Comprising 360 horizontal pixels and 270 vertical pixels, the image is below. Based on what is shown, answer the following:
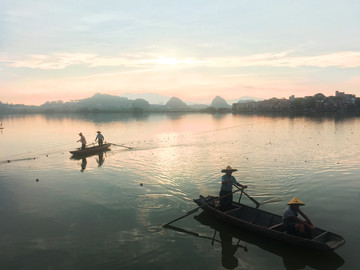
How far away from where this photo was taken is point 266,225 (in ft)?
45.1

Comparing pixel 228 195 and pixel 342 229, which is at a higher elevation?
pixel 228 195

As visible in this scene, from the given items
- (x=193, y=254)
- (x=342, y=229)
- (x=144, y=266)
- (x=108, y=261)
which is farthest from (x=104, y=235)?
(x=342, y=229)

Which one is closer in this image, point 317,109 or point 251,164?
point 251,164

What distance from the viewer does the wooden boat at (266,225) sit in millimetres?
11297

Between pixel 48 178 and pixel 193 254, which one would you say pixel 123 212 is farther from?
pixel 48 178

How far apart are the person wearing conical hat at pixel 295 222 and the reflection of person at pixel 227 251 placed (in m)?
2.77

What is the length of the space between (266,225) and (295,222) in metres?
2.02

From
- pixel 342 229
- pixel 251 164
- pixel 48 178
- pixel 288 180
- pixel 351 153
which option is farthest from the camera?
pixel 351 153

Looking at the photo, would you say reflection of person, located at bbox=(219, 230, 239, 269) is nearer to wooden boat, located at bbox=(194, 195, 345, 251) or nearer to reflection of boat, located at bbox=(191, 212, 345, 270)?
reflection of boat, located at bbox=(191, 212, 345, 270)

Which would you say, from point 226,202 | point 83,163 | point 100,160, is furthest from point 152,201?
point 100,160

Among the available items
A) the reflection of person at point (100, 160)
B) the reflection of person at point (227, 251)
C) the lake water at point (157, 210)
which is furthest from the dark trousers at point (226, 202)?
the reflection of person at point (100, 160)

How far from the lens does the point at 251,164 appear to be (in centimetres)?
2886

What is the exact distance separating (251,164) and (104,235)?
19.1 meters

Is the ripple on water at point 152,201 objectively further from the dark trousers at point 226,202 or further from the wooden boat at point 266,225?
the dark trousers at point 226,202
